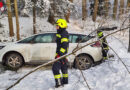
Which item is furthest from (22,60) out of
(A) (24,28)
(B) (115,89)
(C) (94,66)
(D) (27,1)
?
(A) (24,28)

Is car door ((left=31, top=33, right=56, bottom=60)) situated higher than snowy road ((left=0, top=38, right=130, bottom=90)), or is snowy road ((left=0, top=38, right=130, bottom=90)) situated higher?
car door ((left=31, top=33, right=56, bottom=60))

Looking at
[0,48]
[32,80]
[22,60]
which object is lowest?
[32,80]

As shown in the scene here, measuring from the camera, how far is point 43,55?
5.96 m

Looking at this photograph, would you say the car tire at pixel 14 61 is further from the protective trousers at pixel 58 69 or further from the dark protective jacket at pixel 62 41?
the dark protective jacket at pixel 62 41

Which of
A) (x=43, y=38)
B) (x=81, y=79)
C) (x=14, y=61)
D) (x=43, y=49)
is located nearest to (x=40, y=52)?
(x=43, y=49)

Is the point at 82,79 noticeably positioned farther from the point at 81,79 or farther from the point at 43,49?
the point at 43,49

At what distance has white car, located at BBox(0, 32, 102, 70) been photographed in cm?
592

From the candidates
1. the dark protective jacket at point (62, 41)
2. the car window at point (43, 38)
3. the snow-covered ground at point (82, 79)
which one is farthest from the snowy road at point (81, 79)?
the car window at point (43, 38)

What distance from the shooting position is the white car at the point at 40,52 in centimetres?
592

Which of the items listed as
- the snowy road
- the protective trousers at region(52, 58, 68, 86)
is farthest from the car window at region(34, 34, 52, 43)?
the protective trousers at region(52, 58, 68, 86)

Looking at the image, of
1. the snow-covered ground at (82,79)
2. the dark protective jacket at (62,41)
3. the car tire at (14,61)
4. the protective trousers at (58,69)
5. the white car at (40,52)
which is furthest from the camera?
the car tire at (14,61)

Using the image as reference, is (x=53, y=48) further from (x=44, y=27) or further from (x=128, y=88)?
(x=44, y=27)

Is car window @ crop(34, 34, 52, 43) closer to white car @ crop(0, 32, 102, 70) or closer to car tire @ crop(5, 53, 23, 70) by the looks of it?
white car @ crop(0, 32, 102, 70)

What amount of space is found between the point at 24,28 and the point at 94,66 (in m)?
10.4
